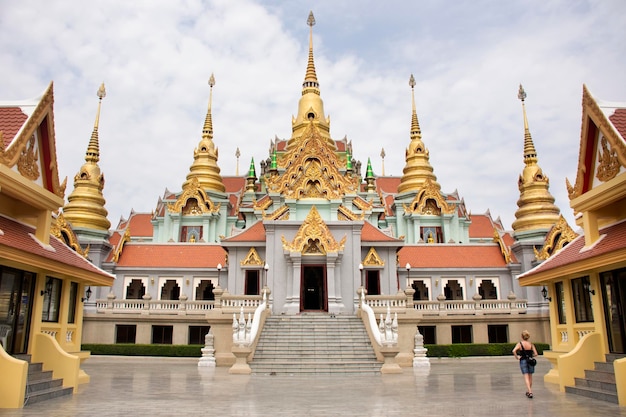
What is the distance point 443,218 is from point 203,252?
61.4 ft

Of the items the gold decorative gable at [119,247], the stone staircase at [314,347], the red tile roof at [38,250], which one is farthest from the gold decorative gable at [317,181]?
the red tile roof at [38,250]

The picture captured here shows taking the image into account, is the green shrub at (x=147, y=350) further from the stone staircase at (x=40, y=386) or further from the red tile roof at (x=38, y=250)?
the stone staircase at (x=40, y=386)

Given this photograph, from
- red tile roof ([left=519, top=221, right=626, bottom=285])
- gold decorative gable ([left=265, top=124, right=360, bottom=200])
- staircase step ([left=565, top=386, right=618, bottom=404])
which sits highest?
gold decorative gable ([left=265, top=124, right=360, bottom=200])

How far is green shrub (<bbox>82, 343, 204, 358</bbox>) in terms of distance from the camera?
2359cm

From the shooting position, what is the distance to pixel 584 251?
11945mm

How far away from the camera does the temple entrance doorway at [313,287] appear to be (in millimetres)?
24392

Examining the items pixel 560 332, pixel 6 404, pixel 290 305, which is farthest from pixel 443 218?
pixel 6 404

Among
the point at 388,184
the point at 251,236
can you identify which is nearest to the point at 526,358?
the point at 251,236

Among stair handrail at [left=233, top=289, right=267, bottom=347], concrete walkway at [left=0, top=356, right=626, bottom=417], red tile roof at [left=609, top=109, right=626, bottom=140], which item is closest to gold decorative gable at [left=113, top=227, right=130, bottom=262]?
stair handrail at [left=233, top=289, right=267, bottom=347]

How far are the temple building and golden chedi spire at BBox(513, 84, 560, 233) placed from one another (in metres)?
0.08

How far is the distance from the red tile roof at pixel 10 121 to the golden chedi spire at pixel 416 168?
34.6 meters

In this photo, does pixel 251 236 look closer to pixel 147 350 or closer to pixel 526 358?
pixel 147 350

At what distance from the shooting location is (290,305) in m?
23.1

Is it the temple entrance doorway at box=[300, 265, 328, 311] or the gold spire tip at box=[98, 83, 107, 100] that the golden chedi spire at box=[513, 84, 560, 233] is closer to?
the temple entrance doorway at box=[300, 265, 328, 311]
